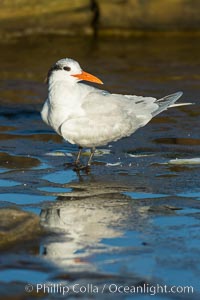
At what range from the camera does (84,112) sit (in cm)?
773

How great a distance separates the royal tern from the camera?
7672 millimetres

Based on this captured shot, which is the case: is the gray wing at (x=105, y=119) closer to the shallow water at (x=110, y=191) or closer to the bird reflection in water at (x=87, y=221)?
the shallow water at (x=110, y=191)

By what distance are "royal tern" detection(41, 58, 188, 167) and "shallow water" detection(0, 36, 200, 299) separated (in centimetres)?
30

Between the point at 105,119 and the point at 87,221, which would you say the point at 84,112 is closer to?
the point at 105,119

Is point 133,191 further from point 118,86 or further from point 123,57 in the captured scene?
point 123,57

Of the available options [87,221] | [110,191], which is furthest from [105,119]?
[87,221]

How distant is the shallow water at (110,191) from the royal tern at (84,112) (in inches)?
11.6

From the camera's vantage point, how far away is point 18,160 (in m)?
8.00

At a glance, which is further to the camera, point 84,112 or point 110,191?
point 84,112

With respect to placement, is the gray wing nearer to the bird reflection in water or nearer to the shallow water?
the shallow water

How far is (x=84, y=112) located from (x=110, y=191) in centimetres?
101

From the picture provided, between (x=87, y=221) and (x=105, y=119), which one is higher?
(x=105, y=119)

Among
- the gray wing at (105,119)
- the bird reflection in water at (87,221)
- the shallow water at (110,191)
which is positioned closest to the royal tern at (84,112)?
the gray wing at (105,119)

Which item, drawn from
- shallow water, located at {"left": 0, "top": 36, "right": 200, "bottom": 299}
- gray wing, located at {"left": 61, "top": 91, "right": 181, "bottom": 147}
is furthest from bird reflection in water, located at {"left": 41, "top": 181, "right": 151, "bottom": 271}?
gray wing, located at {"left": 61, "top": 91, "right": 181, "bottom": 147}
